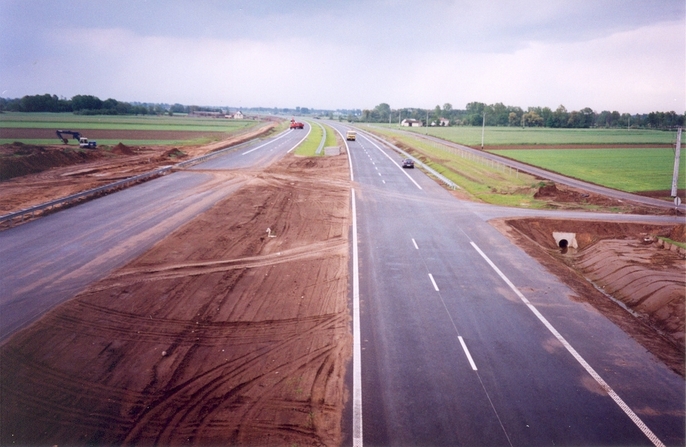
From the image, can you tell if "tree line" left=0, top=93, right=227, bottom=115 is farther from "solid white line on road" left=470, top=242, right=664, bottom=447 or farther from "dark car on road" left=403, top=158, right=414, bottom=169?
"solid white line on road" left=470, top=242, right=664, bottom=447

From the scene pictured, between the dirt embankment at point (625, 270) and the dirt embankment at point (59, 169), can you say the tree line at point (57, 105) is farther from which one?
the dirt embankment at point (625, 270)

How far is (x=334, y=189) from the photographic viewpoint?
40.5 metres

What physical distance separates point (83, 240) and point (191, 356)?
13.8m

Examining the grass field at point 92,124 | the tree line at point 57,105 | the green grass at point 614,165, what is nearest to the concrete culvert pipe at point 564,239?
the green grass at point 614,165

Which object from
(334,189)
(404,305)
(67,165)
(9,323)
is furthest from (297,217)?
(67,165)

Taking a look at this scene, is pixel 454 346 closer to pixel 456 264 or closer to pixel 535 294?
pixel 535 294

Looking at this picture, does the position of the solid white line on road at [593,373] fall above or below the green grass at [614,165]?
below

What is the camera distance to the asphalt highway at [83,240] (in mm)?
16859

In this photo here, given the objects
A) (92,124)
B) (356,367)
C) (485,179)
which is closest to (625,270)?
(356,367)

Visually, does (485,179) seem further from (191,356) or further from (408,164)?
(191,356)

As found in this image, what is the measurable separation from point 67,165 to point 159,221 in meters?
32.0

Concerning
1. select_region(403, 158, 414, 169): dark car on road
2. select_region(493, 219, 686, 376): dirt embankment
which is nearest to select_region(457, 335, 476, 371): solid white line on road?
select_region(493, 219, 686, 376): dirt embankment

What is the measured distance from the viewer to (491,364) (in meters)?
13.3

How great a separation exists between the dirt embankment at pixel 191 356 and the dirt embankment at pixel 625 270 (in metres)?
9.90
